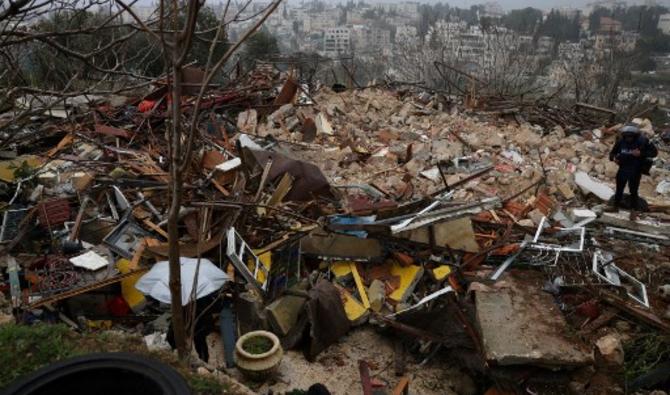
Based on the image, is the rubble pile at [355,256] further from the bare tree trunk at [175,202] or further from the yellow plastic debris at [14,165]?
the bare tree trunk at [175,202]

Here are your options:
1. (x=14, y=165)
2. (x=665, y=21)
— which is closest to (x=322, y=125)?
(x=14, y=165)

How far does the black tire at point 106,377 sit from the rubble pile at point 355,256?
76 cm

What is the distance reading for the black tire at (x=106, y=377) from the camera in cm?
297

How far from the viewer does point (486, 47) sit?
92.5 ft

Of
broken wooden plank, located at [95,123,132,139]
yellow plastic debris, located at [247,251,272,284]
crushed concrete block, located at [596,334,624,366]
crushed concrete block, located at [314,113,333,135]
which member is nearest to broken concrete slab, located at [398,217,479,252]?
yellow plastic debris, located at [247,251,272,284]

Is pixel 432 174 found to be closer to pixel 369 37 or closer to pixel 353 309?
pixel 353 309

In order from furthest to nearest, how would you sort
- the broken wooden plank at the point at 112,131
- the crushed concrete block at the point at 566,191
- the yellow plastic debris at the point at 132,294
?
the broken wooden plank at the point at 112,131 → the crushed concrete block at the point at 566,191 → the yellow plastic debris at the point at 132,294

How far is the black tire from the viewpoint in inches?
117

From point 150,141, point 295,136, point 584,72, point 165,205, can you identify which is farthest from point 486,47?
point 165,205

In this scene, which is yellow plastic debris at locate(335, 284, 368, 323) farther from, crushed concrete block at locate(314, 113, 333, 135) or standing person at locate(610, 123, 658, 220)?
crushed concrete block at locate(314, 113, 333, 135)

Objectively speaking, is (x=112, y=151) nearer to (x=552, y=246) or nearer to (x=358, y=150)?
(x=358, y=150)

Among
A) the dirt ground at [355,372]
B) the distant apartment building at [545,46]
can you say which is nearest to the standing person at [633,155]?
the dirt ground at [355,372]

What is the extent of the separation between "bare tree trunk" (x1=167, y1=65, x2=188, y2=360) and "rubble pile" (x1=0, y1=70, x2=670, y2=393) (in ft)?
1.40

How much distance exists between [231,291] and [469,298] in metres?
2.57
